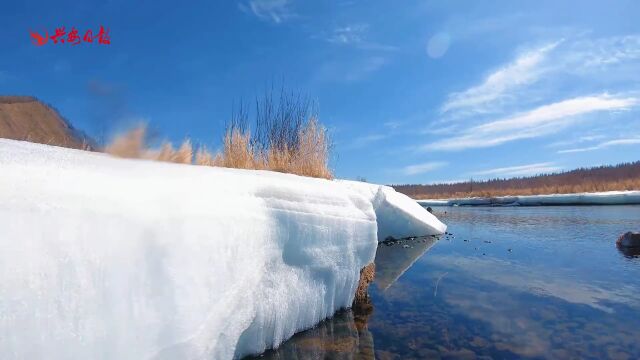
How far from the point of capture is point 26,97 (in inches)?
178

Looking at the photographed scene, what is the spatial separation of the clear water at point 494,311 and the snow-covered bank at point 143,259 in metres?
0.53

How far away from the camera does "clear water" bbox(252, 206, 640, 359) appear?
8.16 ft

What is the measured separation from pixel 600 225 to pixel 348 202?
27.2 feet

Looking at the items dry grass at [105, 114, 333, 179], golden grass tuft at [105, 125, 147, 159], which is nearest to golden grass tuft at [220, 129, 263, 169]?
dry grass at [105, 114, 333, 179]

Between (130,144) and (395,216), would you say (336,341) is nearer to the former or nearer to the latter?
(130,144)

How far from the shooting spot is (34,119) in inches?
173

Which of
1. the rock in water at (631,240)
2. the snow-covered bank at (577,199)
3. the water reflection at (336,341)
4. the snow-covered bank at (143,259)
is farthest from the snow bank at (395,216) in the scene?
the snow-covered bank at (577,199)

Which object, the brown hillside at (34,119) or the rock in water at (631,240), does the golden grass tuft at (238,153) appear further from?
the rock in water at (631,240)

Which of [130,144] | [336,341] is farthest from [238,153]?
[336,341]

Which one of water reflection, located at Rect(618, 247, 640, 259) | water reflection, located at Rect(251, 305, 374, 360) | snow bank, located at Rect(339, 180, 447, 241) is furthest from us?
snow bank, located at Rect(339, 180, 447, 241)

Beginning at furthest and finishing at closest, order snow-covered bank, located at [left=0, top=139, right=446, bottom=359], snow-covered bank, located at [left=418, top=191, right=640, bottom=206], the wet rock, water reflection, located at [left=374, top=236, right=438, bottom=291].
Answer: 1. snow-covered bank, located at [left=418, top=191, right=640, bottom=206]
2. water reflection, located at [left=374, top=236, right=438, bottom=291]
3. the wet rock
4. snow-covered bank, located at [left=0, top=139, right=446, bottom=359]

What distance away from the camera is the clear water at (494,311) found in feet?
8.16

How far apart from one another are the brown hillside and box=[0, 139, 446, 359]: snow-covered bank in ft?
7.90

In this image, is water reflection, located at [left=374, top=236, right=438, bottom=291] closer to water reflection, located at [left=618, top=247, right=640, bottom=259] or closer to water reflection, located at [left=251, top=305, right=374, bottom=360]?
water reflection, located at [left=251, top=305, right=374, bottom=360]
